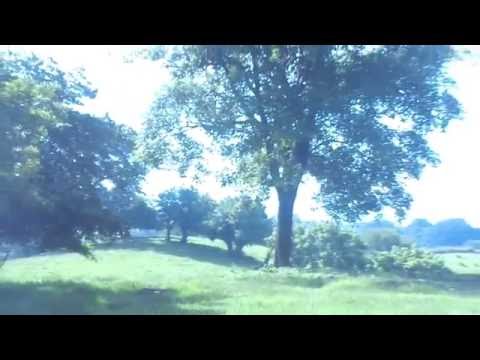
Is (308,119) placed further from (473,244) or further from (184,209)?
(473,244)

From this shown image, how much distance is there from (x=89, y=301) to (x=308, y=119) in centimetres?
448

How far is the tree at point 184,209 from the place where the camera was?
25.7 ft

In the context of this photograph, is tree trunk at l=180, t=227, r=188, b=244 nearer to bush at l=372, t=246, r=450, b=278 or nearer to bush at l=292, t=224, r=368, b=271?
bush at l=292, t=224, r=368, b=271

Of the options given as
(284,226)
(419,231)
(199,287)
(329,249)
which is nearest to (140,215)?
(199,287)

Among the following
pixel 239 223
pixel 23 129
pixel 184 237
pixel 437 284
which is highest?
pixel 23 129

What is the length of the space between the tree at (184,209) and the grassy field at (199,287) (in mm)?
236

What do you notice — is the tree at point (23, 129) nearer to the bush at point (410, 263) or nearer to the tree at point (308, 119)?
the tree at point (308, 119)

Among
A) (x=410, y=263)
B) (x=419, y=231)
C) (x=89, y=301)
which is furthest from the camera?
(x=410, y=263)

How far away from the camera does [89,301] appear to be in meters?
6.58

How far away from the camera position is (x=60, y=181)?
317 inches

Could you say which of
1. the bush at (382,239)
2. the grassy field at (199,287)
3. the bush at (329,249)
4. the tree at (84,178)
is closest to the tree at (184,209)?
the grassy field at (199,287)

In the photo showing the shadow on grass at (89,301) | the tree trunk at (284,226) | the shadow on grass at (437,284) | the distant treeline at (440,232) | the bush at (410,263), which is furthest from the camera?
the tree trunk at (284,226)
